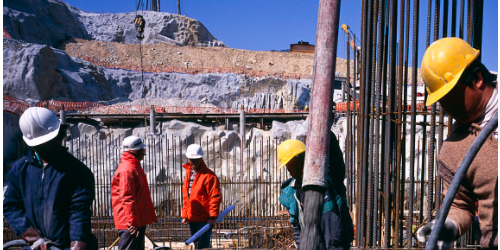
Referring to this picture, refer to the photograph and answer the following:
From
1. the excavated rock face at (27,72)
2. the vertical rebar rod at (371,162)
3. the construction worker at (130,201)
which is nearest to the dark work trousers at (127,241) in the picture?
the construction worker at (130,201)

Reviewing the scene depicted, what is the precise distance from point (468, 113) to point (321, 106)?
2.17ft

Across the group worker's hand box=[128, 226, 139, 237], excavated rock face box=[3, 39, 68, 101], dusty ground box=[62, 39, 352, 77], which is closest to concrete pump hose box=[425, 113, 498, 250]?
worker's hand box=[128, 226, 139, 237]

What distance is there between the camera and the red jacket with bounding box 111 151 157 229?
11.5ft

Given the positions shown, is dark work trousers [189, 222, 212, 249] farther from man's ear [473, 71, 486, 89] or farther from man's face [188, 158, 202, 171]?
man's ear [473, 71, 486, 89]

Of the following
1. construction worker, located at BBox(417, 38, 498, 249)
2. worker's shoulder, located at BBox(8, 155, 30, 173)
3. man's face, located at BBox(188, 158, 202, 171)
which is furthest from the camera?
man's face, located at BBox(188, 158, 202, 171)

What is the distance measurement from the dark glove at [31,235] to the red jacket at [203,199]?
2.05 m

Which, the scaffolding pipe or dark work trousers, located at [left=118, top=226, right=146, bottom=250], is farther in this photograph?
dark work trousers, located at [left=118, top=226, right=146, bottom=250]

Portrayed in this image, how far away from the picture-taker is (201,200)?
4.32 meters

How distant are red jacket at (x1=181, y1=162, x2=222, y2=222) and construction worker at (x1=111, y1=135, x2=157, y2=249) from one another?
0.66 m

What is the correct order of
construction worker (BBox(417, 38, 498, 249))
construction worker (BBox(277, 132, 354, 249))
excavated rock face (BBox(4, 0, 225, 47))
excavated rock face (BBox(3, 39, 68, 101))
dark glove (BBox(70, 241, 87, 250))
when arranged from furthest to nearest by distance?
excavated rock face (BBox(4, 0, 225, 47)) < excavated rock face (BBox(3, 39, 68, 101)) < dark glove (BBox(70, 241, 87, 250)) < construction worker (BBox(277, 132, 354, 249)) < construction worker (BBox(417, 38, 498, 249))

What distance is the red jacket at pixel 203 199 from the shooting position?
4.30 meters

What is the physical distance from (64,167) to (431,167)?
9.35ft

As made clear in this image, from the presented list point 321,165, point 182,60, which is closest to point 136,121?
point 321,165

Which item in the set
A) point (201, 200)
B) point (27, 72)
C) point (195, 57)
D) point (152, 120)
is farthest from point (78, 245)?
point (195, 57)
